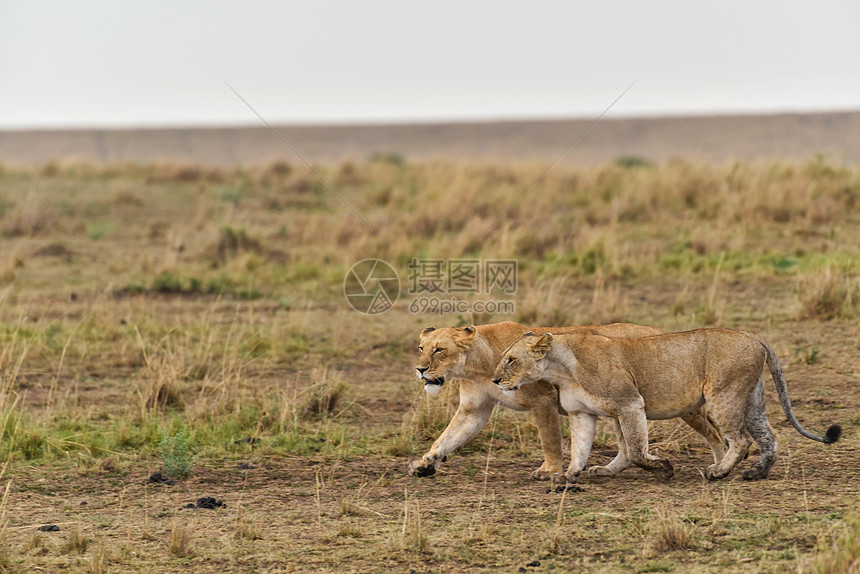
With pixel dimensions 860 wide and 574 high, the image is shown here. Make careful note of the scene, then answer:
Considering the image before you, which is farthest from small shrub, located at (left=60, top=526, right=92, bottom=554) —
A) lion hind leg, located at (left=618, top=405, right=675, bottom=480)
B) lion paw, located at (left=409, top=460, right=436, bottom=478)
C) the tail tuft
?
the tail tuft

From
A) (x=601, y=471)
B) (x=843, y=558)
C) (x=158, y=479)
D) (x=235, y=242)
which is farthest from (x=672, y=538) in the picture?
(x=235, y=242)

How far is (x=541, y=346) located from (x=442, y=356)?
63 centimetres

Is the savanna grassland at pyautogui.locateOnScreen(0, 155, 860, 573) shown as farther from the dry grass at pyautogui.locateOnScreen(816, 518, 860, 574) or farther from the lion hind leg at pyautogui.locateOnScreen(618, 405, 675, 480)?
the lion hind leg at pyautogui.locateOnScreen(618, 405, 675, 480)

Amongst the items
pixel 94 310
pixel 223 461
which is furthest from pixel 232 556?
pixel 94 310

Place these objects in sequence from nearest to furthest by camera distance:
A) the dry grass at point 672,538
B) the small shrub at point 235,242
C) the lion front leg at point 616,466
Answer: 1. the dry grass at point 672,538
2. the lion front leg at point 616,466
3. the small shrub at point 235,242

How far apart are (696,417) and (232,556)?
3135mm

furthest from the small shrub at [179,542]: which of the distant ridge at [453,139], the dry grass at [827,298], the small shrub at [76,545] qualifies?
the distant ridge at [453,139]

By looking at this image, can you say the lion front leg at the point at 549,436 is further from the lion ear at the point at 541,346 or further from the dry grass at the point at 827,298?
the dry grass at the point at 827,298

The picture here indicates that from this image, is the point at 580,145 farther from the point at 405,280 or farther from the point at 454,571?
the point at 454,571

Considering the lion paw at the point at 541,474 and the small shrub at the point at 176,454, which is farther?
the small shrub at the point at 176,454

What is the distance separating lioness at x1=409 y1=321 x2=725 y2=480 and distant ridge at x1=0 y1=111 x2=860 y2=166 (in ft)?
155

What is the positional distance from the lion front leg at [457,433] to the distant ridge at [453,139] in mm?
47390

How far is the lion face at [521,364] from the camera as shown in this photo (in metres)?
6.66

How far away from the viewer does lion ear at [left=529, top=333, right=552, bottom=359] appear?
260 inches
